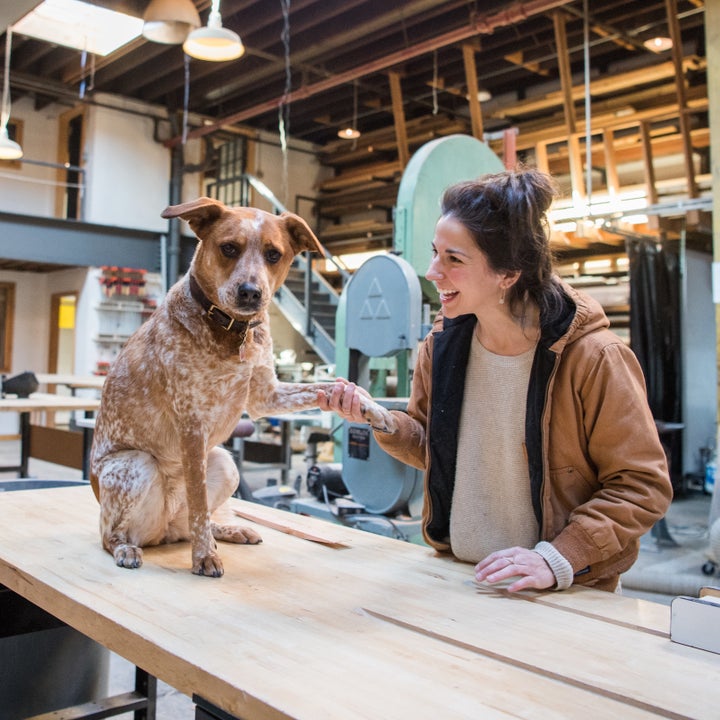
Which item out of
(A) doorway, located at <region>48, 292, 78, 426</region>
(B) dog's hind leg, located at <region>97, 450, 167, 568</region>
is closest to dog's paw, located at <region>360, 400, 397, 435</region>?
(B) dog's hind leg, located at <region>97, 450, 167, 568</region>

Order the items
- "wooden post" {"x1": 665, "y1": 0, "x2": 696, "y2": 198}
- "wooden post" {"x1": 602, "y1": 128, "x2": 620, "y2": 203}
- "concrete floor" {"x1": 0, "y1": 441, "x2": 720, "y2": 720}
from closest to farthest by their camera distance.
Result: 1. "concrete floor" {"x1": 0, "y1": 441, "x2": 720, "y2": 720}
2. "wooden post" {"x1": 665, "y1": 0, "x2": 696, "y2": 198}
3. "wooden post" {"x1": 602, "y1": 128, "x2": 620, "y2": 203}

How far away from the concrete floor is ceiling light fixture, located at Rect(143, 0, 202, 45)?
4.65 metres

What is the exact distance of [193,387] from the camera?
1.73 meters

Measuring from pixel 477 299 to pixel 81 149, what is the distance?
13.0 metres

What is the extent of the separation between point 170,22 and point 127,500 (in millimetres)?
6563

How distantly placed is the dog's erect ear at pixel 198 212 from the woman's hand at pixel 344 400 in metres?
0.51

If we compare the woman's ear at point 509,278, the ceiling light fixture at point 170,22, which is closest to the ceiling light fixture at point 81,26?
the ceiling light fixture at point 170,22

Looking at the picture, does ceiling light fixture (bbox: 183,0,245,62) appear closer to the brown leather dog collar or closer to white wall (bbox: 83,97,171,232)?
the brown leather dog collar

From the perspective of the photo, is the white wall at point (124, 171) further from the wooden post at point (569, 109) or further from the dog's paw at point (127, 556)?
the dog's paw at point (127, 556)

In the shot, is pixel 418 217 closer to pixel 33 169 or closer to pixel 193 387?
pixel 193 387

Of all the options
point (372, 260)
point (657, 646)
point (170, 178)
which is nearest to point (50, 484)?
point (372, 260)

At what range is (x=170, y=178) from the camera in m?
13.2

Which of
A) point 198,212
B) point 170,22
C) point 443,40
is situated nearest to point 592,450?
point 198,212

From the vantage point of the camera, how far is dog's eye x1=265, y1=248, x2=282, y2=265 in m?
1.75
